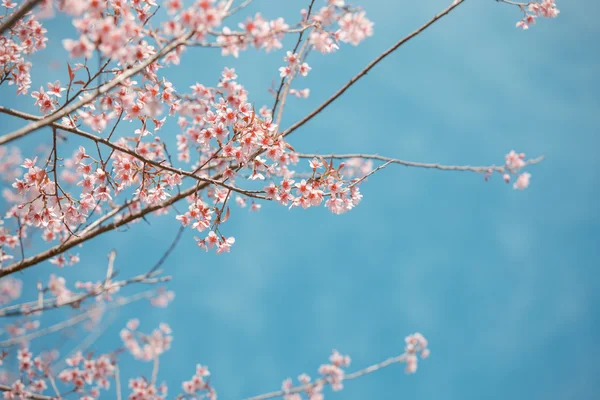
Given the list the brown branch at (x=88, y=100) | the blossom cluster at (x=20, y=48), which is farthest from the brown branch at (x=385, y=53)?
the blossom cluster at (x=20, y=48)

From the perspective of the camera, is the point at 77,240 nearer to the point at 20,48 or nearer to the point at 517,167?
the point at 20,48

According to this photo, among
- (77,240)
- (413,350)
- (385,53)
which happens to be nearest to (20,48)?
(77,240)

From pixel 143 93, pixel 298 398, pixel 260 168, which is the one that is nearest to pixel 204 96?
pixel 143 93

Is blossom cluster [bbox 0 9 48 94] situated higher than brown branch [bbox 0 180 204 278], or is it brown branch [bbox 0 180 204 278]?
blossom cluster [bbox 0 9 48 94]

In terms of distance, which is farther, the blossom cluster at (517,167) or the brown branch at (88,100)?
the blossom cluster at (517,167)

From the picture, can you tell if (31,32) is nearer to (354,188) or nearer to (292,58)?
(292,58)

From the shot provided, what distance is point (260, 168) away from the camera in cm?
317

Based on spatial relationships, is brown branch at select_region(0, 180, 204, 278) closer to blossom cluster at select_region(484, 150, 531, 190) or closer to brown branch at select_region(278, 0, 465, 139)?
brown branch at select_region(278, 0, 465, 139)

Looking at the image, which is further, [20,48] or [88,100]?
[20,48]

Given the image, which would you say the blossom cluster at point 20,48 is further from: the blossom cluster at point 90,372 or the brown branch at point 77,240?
the blossom cluster at point 90,372

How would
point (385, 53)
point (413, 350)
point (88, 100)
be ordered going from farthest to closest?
point (413, 350), point (385, 53), point (88, 100)

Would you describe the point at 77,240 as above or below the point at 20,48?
below

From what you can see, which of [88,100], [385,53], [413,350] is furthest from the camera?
[413,350]

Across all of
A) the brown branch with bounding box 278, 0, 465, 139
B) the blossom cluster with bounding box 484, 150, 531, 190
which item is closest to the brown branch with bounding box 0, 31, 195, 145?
the brown branch with bounding box 278, 0, 465, 139
